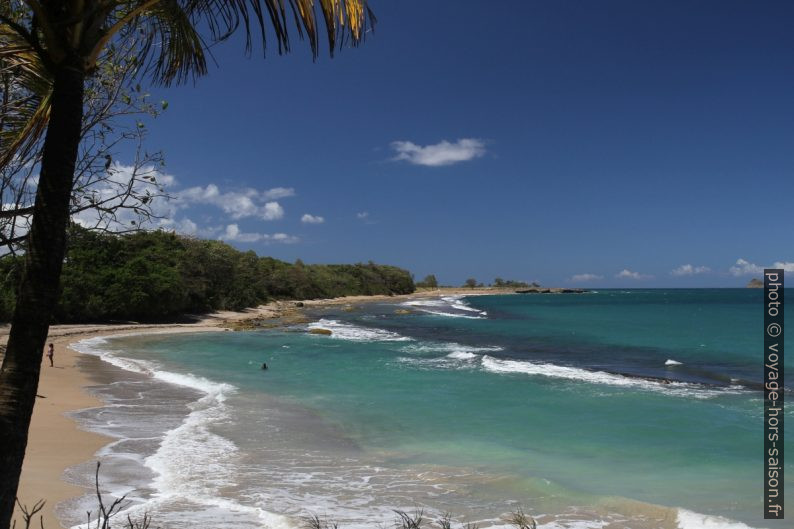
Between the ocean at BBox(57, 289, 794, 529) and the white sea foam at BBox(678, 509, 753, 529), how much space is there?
→ 0.04 m

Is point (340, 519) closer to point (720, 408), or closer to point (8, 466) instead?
point (8, 466)

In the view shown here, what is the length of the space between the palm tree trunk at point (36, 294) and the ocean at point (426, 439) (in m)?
5.28

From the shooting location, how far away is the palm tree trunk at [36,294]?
9.36ft

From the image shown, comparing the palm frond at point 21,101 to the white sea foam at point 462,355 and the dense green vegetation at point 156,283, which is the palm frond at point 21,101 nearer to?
the dense green vegetation at point 156,283

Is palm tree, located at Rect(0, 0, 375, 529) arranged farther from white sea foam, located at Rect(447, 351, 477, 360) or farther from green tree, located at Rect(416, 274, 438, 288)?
green tree, located at Rect(416, 274, 438, 288)

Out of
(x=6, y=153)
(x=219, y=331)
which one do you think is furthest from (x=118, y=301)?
(x=6, y=153)

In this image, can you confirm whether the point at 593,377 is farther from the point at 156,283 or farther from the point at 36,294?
the point at 156,283

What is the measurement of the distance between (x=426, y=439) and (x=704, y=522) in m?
5.95

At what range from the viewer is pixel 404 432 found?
13.2 metres

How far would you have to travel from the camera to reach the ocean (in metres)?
8.48

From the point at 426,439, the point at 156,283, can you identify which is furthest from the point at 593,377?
the point at 156,283

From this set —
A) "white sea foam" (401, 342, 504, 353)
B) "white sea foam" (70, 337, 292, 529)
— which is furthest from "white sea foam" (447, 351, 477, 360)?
"white sea foam" (70, 337, 292, 529)

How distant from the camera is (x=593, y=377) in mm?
21578

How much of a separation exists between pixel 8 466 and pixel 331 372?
770 inches
